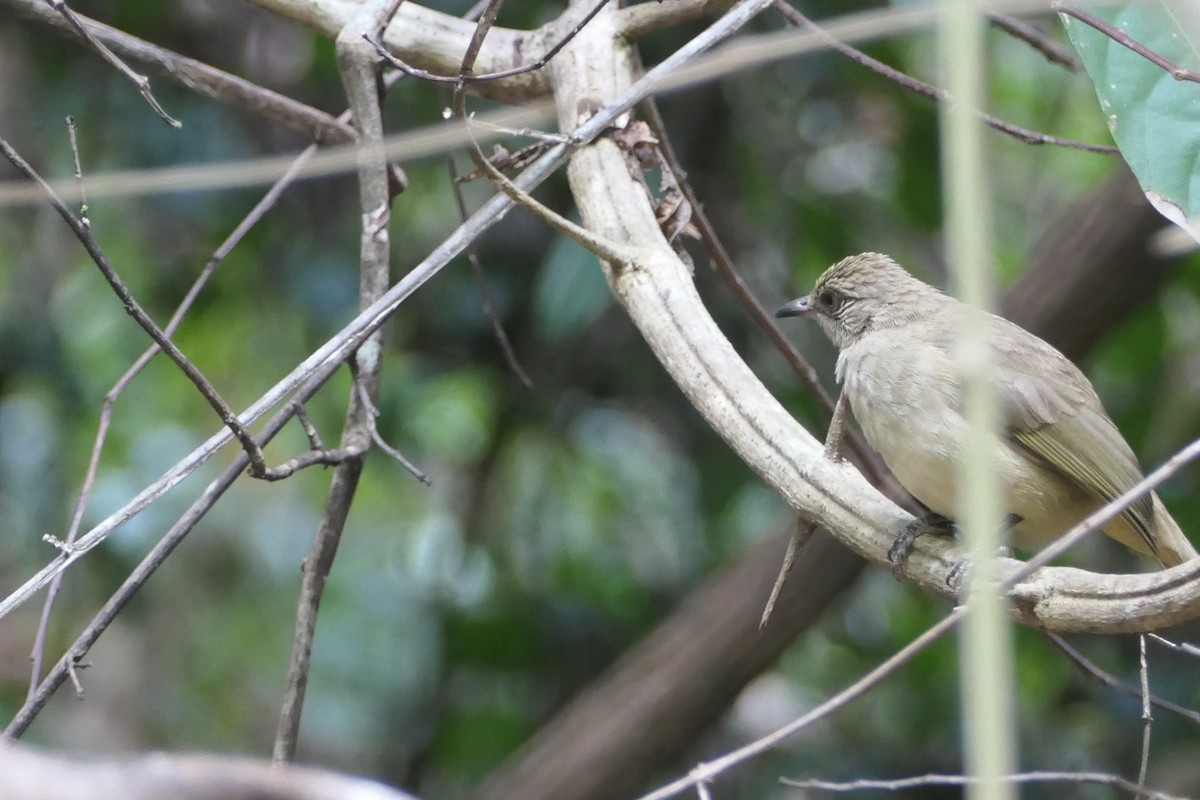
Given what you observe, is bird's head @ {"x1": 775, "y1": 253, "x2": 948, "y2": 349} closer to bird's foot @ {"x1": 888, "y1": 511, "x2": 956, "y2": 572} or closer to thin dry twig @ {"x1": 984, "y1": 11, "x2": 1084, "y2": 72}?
thin dry twig @ {"x1": 984, "y1": 11, "x2": 1084, "y2": 72}

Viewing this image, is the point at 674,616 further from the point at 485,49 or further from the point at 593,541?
the point at 485,49

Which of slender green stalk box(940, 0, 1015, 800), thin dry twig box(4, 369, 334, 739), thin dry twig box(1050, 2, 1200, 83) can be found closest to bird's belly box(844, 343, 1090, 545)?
thin dry twig box(1050, 2, 1200, 83)

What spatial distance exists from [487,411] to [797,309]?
6.75ft

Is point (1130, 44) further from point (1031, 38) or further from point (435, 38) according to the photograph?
point (435, 38)

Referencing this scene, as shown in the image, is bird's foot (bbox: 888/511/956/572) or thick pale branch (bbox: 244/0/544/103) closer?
bird's foot (bbox: 888/511/956/572)

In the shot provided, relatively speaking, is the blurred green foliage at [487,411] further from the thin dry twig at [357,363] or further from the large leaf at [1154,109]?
the large leaf at [1154,109]

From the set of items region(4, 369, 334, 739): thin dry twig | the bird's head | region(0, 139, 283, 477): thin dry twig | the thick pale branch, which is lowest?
region(4, 369, 334, 739): thin dry twig

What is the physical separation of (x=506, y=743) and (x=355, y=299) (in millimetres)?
1984

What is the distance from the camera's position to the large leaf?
274 cm

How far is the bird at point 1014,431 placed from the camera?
3.32 metres

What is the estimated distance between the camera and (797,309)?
4273mm

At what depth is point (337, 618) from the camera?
6.04m

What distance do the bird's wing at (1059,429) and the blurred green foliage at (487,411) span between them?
175 cm

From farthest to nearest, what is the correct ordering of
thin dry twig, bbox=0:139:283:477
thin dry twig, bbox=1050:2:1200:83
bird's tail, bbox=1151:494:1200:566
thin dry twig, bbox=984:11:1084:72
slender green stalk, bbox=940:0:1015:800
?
thin dry twig, bbox=984:11:1084:72 < bird's tail, bbox=1151:494:1200:566 < thin dry twig, bbox=1050:2:1200:83 < thin dry twig, bbox=0:139:283:477 < slender green stalk, bbox=940:0:1015:800
